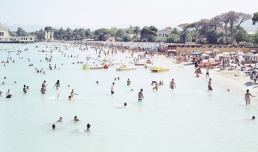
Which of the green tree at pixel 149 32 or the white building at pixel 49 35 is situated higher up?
the white building at pixel 49 35

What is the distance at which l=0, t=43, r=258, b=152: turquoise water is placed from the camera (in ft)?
46.1

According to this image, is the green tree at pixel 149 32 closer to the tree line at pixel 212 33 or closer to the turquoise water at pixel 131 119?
the tree line at pixel 212 33

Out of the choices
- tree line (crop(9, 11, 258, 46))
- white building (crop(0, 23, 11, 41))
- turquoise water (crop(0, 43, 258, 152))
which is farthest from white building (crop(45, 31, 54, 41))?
turquoise water (crop(0, 43, 258, 152))

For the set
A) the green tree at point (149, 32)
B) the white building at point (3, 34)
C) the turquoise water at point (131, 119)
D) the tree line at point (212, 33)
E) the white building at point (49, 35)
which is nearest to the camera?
the turquoise water at point (131, 119)

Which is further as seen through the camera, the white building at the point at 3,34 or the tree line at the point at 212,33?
the white building at the point at 3,34

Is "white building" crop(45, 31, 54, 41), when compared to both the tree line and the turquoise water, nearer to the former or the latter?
the tree line

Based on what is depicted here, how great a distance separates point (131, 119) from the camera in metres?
17.7

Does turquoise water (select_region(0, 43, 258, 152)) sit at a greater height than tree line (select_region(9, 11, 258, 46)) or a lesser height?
lesser

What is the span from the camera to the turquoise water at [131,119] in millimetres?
14047

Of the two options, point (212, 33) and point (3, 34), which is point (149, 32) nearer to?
point (212, 33)

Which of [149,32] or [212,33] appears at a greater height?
[149,32]

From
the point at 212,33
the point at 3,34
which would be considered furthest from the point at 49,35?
the point at 212,33

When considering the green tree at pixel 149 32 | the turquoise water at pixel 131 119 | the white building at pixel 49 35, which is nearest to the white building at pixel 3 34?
the white building at pixel 49 35

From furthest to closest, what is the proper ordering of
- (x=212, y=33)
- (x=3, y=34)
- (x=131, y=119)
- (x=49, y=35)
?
(x=3, y=34) < (x=49, y=35) < (x=212, y=33) < (x=131, y=119)
